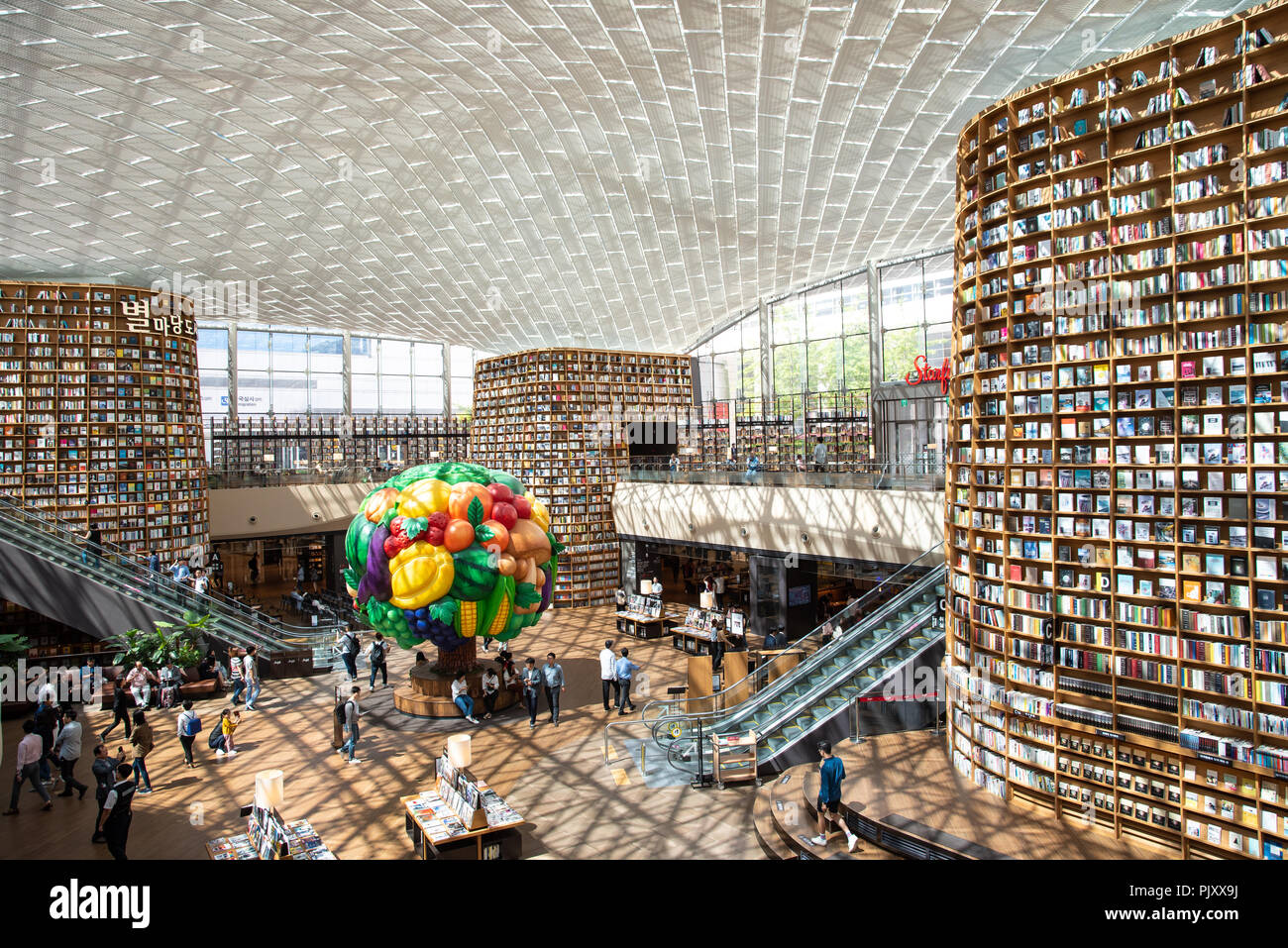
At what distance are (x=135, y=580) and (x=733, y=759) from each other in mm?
12472

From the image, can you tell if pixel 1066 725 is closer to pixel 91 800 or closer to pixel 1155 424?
pixel 1155 424

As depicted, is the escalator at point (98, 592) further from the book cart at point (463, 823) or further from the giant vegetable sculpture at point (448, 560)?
the book cart at point (463, 823)

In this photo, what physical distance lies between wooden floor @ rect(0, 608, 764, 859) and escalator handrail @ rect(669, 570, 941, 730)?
58.9 inches

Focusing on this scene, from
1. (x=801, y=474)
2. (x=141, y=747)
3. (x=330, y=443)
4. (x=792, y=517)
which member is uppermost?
(x=330, y=443)

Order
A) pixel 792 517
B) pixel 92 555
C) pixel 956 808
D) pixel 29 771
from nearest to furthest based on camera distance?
pixel 956 808 → pixel 29 771 → pixel 92 555 → pixel 792 517

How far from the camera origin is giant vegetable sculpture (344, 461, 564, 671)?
1345 cm

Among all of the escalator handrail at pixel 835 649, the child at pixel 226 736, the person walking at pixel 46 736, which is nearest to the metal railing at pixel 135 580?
the person walking at pixel 46 736

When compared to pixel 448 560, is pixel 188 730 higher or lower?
lower

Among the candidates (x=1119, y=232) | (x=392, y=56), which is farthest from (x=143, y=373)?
(x=1119, y=232)

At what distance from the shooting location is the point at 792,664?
39.4 feet

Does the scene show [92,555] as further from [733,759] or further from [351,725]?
[733,759]

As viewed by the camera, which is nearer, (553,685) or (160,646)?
(553,685)

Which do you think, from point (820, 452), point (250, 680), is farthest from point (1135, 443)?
point (820, 452)

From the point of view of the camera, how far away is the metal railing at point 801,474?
15.1 metres
